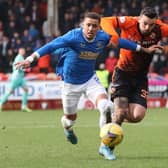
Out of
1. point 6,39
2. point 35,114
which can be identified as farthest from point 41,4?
point 35,114

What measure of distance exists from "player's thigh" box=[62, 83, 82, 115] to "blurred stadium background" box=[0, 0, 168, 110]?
11.8m

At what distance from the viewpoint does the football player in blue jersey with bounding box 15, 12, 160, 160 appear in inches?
413

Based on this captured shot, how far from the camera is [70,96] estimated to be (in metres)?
11.6

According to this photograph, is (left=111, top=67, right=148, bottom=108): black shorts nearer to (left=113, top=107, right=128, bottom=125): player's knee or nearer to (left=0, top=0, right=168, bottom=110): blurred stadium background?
(left=113, top=107, right=128, bottom=125): player's knee

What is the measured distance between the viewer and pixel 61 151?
1147 cm

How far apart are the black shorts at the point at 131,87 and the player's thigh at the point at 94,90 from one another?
0.24 meters

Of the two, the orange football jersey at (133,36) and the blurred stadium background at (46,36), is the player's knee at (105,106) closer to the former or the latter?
the orange football jersey at (133,36)

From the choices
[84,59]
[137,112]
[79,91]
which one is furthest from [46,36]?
[137,112]

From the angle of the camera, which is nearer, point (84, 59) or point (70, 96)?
point (84, 59)

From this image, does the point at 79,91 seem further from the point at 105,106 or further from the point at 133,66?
the point at 105,106

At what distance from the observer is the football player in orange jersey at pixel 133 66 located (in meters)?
10.9

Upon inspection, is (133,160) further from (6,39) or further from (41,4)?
(41,4)

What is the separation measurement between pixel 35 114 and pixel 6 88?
114 inches

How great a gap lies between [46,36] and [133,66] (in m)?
18.3
